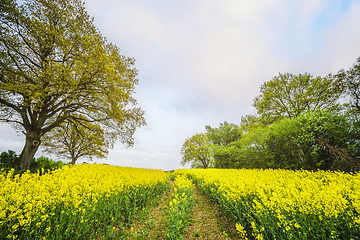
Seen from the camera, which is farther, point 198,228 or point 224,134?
point 224,134

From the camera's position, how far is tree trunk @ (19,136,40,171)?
9.83 m

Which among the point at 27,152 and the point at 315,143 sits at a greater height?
the point at 315,143

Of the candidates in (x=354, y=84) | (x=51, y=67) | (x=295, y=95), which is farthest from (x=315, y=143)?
(x=51, y=67)

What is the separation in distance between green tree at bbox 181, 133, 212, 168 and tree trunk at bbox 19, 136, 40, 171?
2995 cm

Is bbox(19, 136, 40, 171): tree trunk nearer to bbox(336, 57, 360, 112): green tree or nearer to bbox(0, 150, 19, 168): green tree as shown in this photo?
bbox(0, 150, 19, 168): green tree

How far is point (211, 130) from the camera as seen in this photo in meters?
40.2

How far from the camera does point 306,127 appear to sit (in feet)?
34.8

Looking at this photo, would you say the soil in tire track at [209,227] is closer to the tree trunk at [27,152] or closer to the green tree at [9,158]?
the tree trunk at [27,152]

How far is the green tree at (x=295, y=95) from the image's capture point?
1689cm

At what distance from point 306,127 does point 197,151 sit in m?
27.1

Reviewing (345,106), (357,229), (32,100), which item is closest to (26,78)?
(32,100)

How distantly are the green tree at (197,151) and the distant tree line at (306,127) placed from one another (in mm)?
11018

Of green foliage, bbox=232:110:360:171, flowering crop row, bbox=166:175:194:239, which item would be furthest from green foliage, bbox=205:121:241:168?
flowering crop row, bbox=166:175:194:239

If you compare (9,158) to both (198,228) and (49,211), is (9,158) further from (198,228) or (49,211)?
(198,228)
